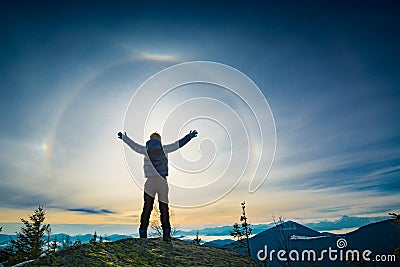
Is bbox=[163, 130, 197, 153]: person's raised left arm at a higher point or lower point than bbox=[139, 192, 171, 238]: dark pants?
higher

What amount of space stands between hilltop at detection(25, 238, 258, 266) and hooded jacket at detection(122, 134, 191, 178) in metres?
2.38

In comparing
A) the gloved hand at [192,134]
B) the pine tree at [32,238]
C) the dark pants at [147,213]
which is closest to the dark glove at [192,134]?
the gloved hand at [192,134]

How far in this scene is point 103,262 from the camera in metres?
4.79

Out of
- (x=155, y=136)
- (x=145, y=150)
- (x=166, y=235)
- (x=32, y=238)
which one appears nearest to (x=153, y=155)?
(x=145, y=150)

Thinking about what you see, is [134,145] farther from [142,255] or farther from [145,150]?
[142,255]

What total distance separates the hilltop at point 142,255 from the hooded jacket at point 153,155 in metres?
2.38

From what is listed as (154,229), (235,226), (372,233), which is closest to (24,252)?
(154,229)

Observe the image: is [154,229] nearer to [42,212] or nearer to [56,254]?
[42,212]

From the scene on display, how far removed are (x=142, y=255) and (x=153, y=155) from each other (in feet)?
12.9

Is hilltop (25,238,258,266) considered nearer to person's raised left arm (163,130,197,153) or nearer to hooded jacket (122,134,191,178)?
hooded jacket (122,134,191,178)

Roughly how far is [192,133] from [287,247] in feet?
14.3

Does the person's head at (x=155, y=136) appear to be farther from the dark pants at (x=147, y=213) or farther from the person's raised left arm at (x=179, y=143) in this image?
the dark pants at (x=147, y=213)

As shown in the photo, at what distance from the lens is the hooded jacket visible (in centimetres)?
897

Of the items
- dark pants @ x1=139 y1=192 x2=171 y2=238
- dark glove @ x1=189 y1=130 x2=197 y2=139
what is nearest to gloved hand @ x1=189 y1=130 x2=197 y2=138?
dark glove @ x1=189 y1=130 x2=197 y2=139
